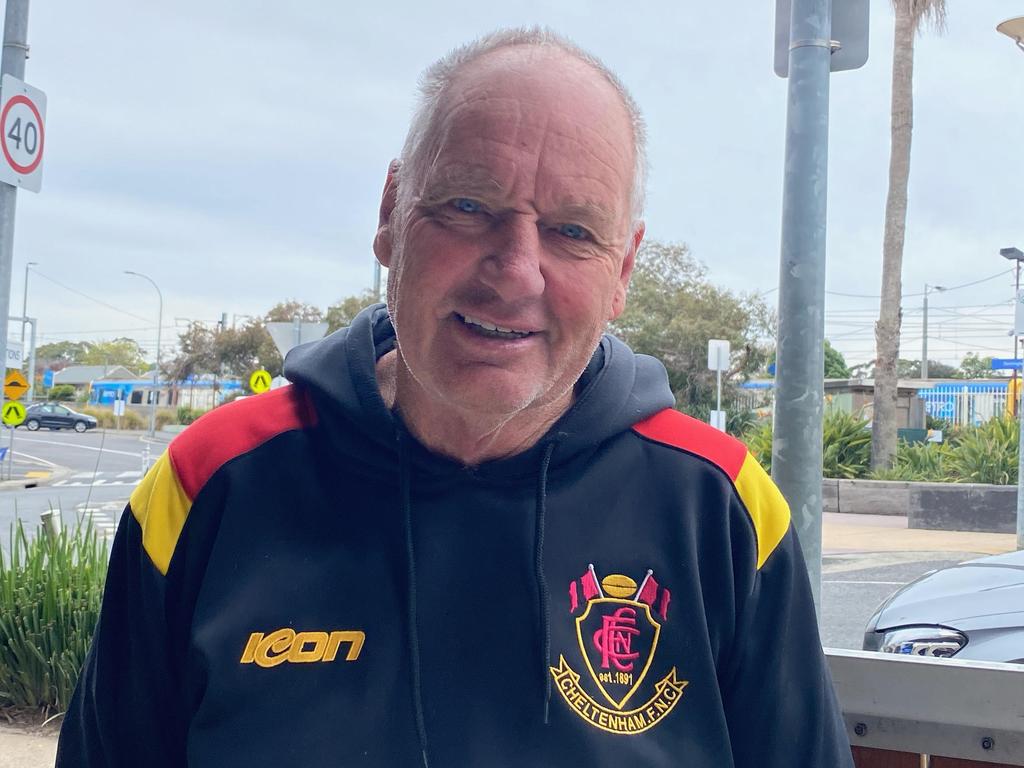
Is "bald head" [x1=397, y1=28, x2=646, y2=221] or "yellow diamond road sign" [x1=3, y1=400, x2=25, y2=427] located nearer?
"bald head" [x1=397, y1=28, x2=646, y2=221]

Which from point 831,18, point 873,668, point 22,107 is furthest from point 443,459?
point 22,107

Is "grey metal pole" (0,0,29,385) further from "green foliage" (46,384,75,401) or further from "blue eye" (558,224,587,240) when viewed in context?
"green foliage" (46,384,75,401)

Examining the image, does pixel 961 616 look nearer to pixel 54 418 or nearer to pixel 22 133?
pixel 22 133

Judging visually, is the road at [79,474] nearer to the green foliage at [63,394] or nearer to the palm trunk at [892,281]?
the palm trunk at [892,281]

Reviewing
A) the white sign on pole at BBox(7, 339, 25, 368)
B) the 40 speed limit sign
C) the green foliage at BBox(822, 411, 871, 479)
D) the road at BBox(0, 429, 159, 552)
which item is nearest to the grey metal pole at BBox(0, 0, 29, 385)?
the 40 speed limit sign

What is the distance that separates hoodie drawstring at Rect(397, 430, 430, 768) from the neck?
55 millimetres

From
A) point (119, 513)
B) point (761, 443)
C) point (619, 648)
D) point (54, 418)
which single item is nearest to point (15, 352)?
point (119, 513)

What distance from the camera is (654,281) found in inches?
1154

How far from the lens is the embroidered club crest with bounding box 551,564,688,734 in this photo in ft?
4.51

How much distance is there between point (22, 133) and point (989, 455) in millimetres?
13982


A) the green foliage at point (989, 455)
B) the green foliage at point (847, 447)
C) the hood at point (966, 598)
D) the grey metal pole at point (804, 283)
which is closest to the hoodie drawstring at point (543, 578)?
the grey metal pole at point (804, 283)

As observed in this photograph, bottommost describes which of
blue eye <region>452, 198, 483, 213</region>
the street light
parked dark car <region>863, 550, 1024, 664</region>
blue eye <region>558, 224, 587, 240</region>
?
parked dark car <region>863, 550, 1024, 664</region>

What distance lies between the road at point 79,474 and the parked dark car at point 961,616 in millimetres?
3267

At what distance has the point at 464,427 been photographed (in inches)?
57.2
